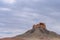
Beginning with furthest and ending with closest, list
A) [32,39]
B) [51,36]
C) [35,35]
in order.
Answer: [51,36] → [35,35] → [32,39]

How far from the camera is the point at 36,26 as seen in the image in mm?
→ 135250

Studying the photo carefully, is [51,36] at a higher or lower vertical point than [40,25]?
lower

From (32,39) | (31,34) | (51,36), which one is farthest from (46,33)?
(32,39)

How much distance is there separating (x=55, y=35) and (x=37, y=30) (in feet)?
52.5

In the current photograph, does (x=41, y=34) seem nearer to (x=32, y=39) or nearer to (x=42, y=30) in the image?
(x=42, y=30)

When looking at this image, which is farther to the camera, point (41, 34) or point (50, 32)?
point (50, 32)

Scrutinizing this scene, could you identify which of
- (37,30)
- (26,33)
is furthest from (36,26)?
(26,33)

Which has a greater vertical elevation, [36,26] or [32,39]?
[36,26]

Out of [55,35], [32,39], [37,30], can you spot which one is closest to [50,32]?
[55,35]

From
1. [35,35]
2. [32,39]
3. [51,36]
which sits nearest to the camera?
[32,39]

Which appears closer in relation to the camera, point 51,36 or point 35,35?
point 35,35

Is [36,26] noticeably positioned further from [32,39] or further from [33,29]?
[32,39]

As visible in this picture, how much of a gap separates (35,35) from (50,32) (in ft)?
61.4

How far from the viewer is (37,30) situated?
443 feet
